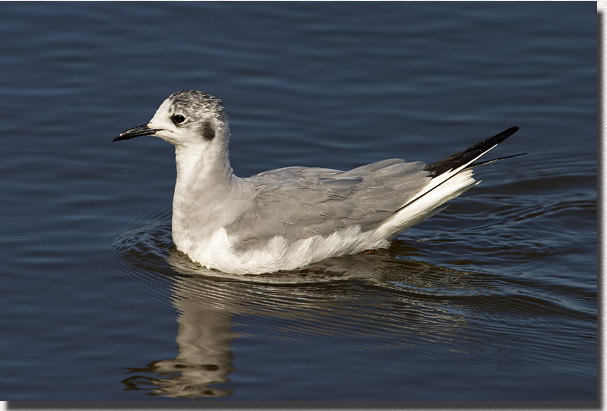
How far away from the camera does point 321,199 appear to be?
909 centimetres

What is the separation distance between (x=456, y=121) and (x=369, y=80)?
1.29 m

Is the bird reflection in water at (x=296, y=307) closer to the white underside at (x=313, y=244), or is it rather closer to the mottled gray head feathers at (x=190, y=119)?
the white underside at (x=313, y=244)

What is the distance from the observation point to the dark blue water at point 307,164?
24.4ft

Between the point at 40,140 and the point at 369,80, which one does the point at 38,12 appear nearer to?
the point at 40,140

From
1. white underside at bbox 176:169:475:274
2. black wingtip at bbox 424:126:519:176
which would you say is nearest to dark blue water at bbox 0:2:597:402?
white underside at bbox 176:169:475:274

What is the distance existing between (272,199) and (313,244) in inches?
22.0

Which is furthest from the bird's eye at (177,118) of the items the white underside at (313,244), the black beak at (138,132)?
the white underside at (313,244)

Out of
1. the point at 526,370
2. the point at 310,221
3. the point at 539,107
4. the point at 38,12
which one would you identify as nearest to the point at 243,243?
the point at 310,221

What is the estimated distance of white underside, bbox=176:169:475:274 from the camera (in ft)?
29.2

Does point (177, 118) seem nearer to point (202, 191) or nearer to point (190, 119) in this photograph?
point (190, 119)

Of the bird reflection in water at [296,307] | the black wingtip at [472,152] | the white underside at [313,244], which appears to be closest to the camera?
the bird reflection in water at [296,307]

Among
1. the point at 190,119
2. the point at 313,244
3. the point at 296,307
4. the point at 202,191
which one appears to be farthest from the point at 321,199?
the point at 190,119

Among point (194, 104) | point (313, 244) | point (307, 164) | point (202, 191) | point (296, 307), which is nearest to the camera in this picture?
point (296, 307)

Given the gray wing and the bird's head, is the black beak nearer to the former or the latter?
the bird's head
